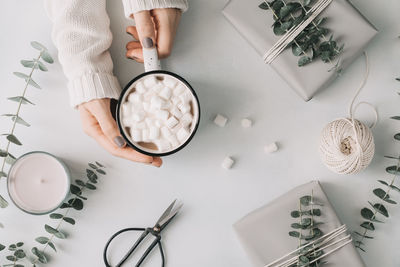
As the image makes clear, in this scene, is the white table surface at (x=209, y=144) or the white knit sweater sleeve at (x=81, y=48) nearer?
the white knit sweater sleeve at (x=81, y=48)

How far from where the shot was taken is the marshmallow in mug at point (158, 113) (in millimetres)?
943

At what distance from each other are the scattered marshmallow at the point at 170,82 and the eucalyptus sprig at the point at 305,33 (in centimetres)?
28

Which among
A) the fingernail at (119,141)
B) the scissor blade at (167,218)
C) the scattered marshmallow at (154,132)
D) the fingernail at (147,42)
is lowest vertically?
the scissor blade at (167,218)

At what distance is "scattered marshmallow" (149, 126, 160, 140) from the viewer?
94 cm

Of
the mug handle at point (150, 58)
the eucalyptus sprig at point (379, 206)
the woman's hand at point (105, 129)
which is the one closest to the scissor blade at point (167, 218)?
the woman's hand at point (105, 129)

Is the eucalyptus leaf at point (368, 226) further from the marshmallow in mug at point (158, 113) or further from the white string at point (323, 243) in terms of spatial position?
the marshmallow in mug at point (158, 113)

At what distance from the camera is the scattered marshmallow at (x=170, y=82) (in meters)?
0.96

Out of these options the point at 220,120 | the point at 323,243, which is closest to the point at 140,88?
the point at 220,120

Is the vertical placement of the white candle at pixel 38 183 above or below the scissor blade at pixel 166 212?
below

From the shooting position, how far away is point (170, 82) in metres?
0.96

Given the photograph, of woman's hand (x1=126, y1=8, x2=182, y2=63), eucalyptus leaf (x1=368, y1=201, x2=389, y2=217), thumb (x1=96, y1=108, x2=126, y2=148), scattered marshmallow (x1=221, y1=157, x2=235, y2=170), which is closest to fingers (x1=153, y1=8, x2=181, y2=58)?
woman's hand (x1=126, y1=8, x2=182, y2=63)

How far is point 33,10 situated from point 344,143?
2.86ft

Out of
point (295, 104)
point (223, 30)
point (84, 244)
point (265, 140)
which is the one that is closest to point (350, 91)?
point (295, 104)

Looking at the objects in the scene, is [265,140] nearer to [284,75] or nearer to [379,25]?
[284,75]
